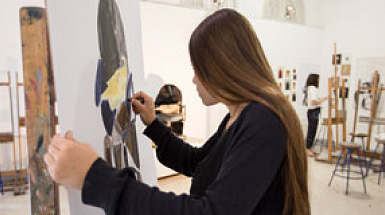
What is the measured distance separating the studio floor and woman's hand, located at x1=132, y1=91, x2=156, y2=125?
2.33 m

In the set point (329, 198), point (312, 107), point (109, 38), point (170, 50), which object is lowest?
point (329, 198)

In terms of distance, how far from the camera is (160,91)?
4211 mm

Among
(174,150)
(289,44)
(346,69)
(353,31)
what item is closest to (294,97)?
(289,44)

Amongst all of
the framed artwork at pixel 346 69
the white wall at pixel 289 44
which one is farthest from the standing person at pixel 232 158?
the framed artwork at pixel 346 69

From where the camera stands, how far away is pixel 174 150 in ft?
4.13

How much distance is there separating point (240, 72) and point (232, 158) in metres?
0.24

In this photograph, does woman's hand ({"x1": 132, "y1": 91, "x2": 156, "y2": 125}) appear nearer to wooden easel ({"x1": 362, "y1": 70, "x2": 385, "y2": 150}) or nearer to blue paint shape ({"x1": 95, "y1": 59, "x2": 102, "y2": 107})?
blue paint shape ({"x1": 95, "y1": 59, "x2": 102, "y2": 107})

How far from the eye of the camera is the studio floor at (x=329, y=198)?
136 inches

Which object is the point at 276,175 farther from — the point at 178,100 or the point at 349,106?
the point at 349,106

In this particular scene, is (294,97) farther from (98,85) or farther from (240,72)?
(98,85)

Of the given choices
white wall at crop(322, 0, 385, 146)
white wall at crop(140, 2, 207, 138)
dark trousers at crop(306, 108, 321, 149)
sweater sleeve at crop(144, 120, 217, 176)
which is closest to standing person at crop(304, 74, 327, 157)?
dark trousers at crop(306, 108, 321, 149)

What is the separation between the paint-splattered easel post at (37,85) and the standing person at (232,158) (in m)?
0.05

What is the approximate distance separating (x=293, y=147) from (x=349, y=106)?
674 centimetres

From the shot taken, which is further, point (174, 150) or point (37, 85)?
point (174, 150)
